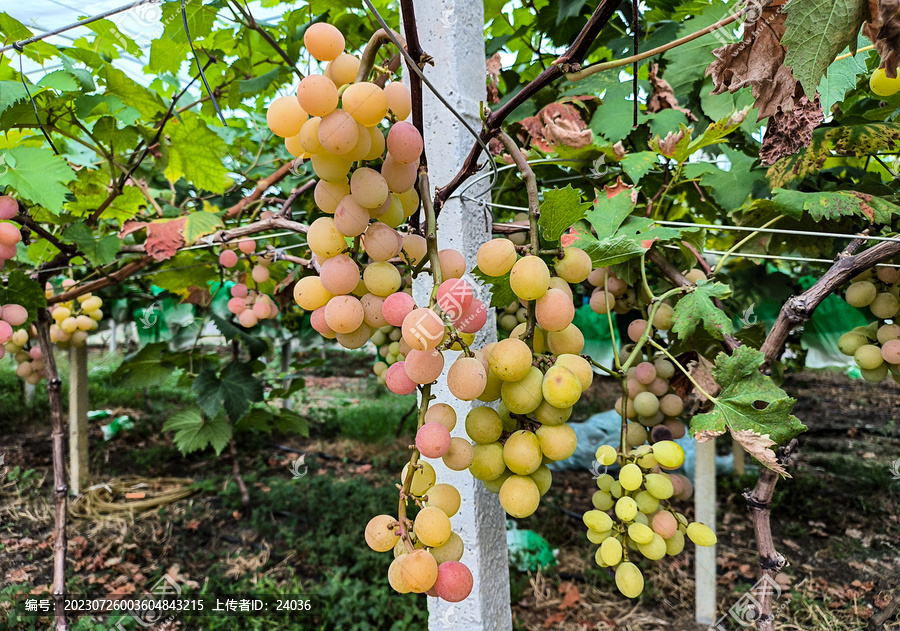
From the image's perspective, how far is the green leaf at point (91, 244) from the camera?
131 cm

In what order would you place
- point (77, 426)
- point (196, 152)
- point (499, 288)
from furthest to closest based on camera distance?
point (77, 426) < point (196, 152) < point (499, 288)

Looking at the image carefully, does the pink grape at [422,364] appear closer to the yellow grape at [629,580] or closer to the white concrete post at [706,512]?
the yellow grape at [629,580]

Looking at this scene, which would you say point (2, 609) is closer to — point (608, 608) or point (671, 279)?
point (608, 608)

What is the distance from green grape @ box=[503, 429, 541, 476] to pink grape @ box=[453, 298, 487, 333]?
0.12 metres

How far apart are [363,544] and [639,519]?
5.49 feet

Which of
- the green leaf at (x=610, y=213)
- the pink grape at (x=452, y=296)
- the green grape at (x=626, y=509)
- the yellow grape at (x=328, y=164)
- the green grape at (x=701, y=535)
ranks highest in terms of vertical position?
the green leaf at (x=610, y=213)

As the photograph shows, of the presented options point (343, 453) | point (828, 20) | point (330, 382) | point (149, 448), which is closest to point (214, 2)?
point (828, 20)

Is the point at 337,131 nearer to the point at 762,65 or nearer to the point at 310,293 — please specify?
the point at 310,293

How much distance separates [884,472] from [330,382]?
5.59m

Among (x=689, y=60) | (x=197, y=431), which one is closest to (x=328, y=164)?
(x=689, y=60)

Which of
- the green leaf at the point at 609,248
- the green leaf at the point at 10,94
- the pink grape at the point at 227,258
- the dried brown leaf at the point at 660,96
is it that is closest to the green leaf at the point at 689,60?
the dried brown leaf at the point at 660,96

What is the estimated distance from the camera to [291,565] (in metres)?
2.09

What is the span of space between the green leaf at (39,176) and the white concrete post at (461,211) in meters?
0.75

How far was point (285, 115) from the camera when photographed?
0.48 meters
